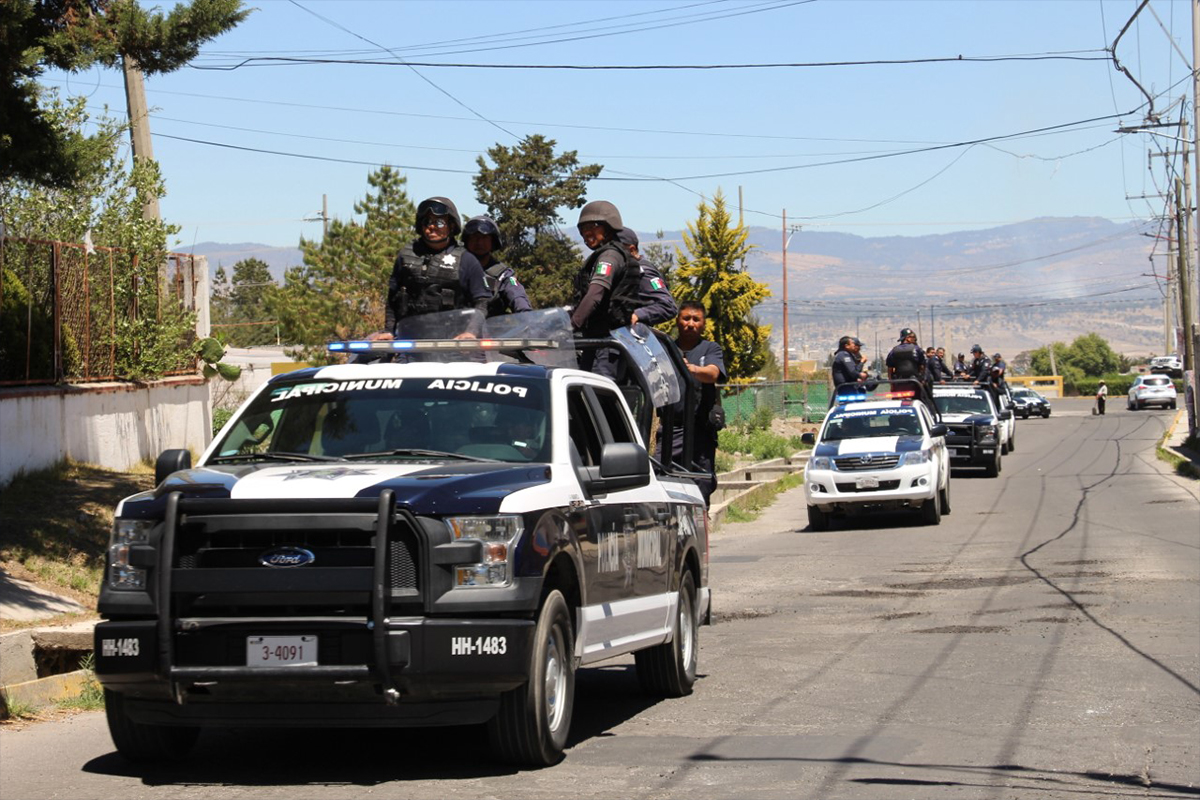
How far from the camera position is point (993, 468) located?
111 ft

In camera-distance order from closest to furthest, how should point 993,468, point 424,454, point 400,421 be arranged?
point 424,454 < point 400,421 < point 993,468

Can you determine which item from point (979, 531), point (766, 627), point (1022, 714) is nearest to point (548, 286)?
point (979, 531)

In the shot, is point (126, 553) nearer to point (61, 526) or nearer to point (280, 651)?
point (280, 651)

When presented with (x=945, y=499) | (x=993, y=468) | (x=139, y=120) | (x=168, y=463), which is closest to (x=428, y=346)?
(x=168, y=463)

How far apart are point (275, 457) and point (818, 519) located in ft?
55.2

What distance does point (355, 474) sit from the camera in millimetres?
6773

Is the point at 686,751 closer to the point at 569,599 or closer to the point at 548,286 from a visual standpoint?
the point at 569,599

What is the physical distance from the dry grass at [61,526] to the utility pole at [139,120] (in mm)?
4558

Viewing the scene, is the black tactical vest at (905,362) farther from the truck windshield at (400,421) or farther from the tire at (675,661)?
the truck windshield at (400,421)

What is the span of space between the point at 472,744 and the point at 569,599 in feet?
2.98

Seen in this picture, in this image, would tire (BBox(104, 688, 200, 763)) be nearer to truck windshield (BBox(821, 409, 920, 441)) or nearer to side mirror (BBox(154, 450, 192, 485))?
side mirror (BBox(154, 450, 192, 485))

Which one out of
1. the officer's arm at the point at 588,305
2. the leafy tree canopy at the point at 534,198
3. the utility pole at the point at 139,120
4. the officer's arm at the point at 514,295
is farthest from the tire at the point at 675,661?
the leafy tree canopy at the point at 534,198

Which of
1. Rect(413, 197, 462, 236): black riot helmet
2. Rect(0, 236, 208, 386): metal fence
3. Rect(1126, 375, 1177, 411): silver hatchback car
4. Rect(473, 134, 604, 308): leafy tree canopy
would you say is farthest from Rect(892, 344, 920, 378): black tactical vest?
Rect(1126, 375, 1177, 411): silver hatchback car

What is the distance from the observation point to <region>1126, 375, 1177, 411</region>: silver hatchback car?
7669cm
